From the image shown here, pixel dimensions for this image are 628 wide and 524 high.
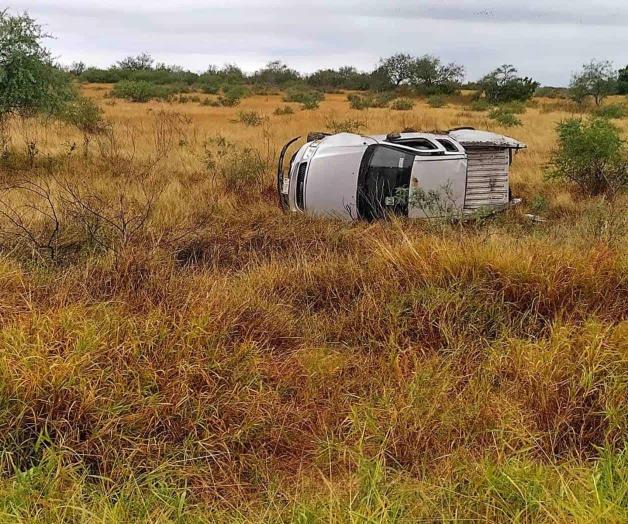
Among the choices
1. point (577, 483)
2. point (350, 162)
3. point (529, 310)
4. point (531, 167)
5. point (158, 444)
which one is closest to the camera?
point (577, 483)

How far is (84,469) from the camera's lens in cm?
234

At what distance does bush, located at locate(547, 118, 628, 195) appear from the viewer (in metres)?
8.55

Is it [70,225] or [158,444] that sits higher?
[70,225]

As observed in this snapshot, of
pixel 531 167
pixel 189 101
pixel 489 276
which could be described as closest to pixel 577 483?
pixel 489 276

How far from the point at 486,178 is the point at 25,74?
852cm

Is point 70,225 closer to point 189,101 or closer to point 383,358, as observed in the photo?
point 383,358

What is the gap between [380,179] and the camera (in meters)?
6.73

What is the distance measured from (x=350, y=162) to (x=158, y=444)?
5.06m

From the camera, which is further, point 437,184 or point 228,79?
point 228,79

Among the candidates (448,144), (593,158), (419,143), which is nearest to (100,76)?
(419,143)

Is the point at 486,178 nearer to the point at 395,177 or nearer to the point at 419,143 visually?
the point at 419,143

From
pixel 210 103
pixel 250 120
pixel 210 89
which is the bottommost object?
pixel 250 120

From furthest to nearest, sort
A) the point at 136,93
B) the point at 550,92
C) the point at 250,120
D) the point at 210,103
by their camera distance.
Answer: the point at 550,92
the point at 210,103
the point at 136,93
the point at 250,120

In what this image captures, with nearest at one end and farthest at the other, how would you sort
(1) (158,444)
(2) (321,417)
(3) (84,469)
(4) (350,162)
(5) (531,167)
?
(3) (84,469), (1) (158,444), (2) (321,417), (4) (350,162), (5) (531,167)
